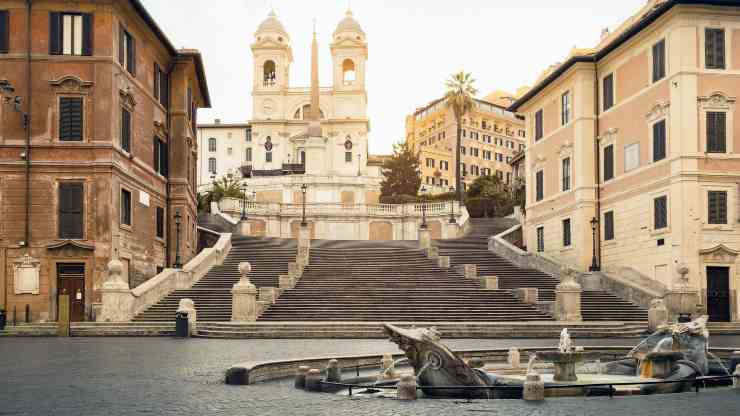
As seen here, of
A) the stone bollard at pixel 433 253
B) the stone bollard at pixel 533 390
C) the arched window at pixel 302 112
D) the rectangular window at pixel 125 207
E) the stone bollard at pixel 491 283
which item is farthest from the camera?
the arched window at pixel 302 112

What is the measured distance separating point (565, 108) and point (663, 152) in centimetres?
983

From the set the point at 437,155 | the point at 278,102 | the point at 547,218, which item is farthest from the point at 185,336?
the point at 437,155

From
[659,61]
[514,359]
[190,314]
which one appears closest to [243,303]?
[190,314]

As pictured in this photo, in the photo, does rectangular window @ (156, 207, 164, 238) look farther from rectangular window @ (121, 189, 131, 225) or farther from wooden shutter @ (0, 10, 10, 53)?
wooden shutter @ (0, 10, 10, 53)

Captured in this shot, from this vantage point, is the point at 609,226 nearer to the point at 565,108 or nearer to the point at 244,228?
the point at 565,108

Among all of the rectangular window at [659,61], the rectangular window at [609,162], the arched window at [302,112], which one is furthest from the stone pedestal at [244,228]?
the arched window at [302,112]

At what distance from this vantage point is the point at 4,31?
33.9 meters

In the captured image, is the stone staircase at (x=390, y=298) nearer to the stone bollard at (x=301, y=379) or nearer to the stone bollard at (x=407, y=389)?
the stone bollard at (x=301, y=379)

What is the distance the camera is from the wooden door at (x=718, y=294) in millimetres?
33781

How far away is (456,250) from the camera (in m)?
48.4

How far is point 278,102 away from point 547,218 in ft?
274

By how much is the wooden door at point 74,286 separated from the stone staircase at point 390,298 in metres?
7.02

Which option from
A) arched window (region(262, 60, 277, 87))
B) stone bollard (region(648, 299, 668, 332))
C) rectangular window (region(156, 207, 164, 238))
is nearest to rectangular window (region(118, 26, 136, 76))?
rectangular window (region(156, 207, 164, 238))

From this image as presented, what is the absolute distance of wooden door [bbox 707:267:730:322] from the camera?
33.8m
